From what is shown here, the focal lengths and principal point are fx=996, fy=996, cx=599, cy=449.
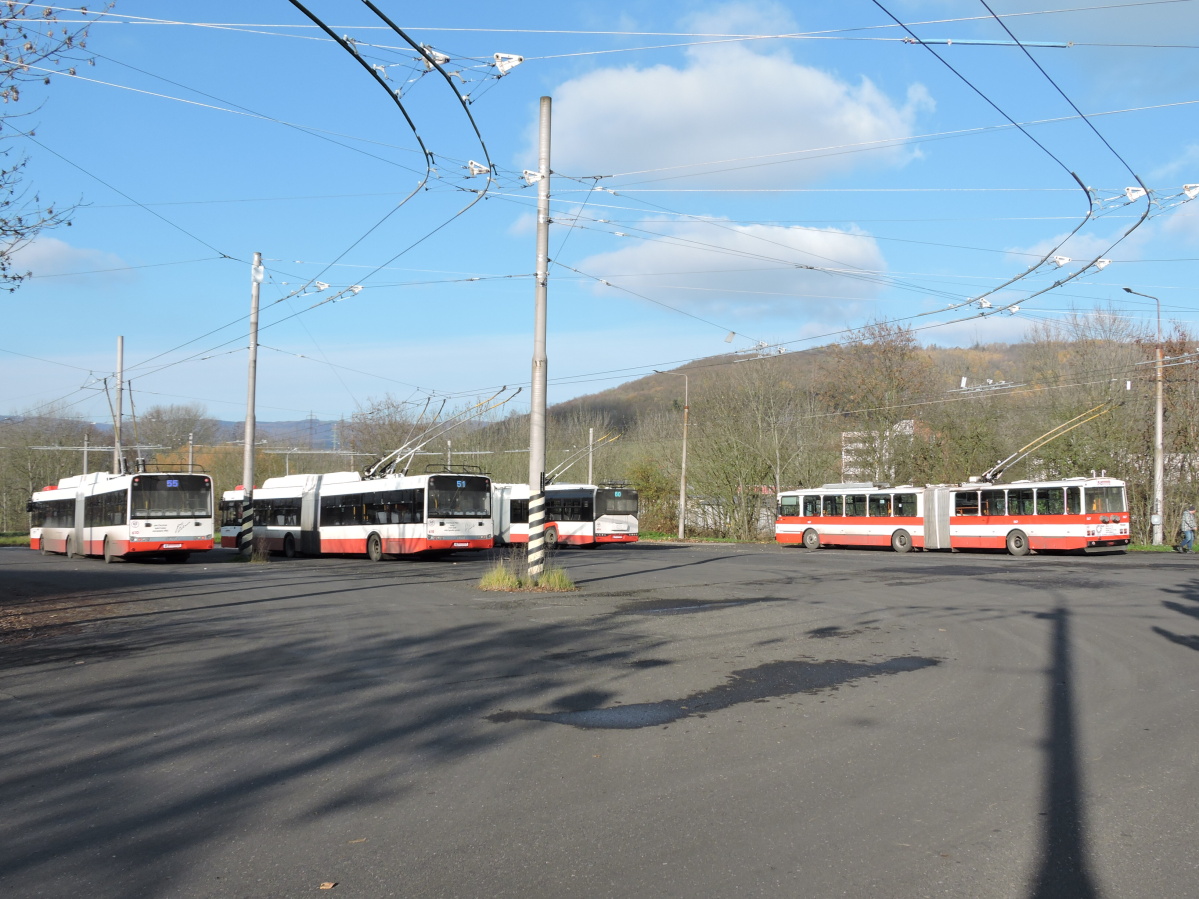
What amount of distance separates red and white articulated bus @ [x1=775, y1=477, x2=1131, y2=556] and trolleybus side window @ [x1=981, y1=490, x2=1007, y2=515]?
35mm

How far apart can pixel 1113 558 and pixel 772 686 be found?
80.5ft

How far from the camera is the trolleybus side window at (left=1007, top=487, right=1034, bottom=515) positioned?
34.2 metres

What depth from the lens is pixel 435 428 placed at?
33031 millimetres

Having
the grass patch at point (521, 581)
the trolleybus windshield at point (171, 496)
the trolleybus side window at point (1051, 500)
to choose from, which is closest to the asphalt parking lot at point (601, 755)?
the grass patch at point (521, 581)

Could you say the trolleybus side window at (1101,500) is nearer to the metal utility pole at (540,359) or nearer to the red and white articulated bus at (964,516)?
the red and white articulated bus at (964,516)

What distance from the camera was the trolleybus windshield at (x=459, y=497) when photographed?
30.8 meters

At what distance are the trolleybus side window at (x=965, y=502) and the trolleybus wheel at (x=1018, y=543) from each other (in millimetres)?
1817

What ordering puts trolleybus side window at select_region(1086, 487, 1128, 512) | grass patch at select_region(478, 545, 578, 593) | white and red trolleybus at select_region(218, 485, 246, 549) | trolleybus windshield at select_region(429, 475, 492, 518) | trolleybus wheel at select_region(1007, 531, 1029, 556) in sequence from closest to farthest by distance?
grass patch at select_region(478, 545, 578, 593)
trolleybus windshield at select_region(429, 475, 492, 518)
trolleybus side window at select_region(1086, 487, 1128, 512)
trolleybus wheel at select_region(1007, 531, 1029, 556)
white and red trolleybus at select_region(218, 485, 246, 549)

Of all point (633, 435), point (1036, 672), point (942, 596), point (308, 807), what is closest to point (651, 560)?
point (942, 596)

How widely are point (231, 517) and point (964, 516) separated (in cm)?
3047

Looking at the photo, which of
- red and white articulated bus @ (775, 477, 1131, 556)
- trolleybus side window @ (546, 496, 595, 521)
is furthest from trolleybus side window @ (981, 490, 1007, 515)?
trolleybus side window @ (546, 496, 595, 521)

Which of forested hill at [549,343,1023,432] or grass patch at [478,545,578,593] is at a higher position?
forested hill at [549,343,1023,432]

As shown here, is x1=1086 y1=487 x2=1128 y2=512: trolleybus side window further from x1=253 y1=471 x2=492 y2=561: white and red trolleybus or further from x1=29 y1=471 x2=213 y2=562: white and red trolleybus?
x1=29 y1=471 x2=213 y2=562: white and red trolleybus

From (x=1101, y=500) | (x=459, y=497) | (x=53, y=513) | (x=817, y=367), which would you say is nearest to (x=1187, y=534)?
(x=1101, y=500)
